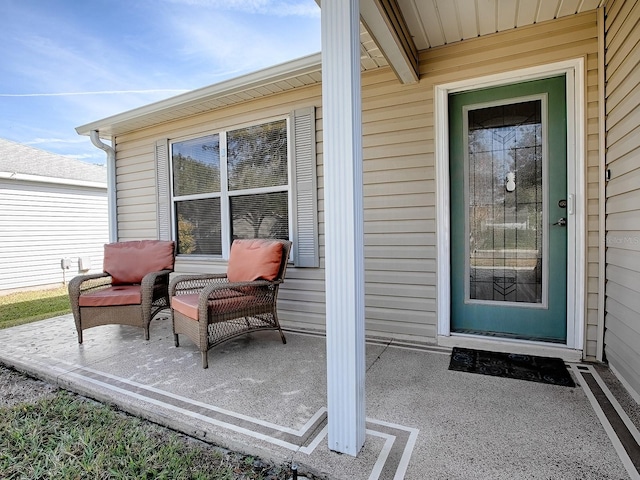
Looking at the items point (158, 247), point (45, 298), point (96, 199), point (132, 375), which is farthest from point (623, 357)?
point (96, 199)

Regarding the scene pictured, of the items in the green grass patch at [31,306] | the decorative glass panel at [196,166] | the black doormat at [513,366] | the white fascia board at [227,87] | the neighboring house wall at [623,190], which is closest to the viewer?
the neighboring house wall at [623,190]

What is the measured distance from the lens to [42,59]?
8219 mm

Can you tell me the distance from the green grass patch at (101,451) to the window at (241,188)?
2.02 metres

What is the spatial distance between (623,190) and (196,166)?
4022 millimetres

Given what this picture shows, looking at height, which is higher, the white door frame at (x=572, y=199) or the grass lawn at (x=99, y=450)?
the white door frame at (x=572, y=199)

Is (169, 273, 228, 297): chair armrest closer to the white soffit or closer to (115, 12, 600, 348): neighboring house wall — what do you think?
(115, 12, 600, 348): neighboring house wall

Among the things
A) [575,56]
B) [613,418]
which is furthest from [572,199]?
[613,418]

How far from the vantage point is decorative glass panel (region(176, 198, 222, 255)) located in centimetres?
407

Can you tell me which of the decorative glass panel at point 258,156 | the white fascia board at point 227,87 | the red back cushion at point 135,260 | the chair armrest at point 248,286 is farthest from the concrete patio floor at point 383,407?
the white fascia board at point 227,87

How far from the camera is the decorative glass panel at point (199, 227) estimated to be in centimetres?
407

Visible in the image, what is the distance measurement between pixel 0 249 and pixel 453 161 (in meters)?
8.18

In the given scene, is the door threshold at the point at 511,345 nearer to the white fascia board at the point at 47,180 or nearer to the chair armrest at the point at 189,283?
the chair armrest at the point at 189,283

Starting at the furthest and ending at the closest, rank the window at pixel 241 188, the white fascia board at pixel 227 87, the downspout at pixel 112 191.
A: 1. the downspout at pixel 112 191
2. the window at pixel 241 188
3. the white fascia board at pixel 227 87

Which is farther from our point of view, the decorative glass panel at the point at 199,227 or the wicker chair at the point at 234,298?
the decorative glass panel at the point at 199,227
